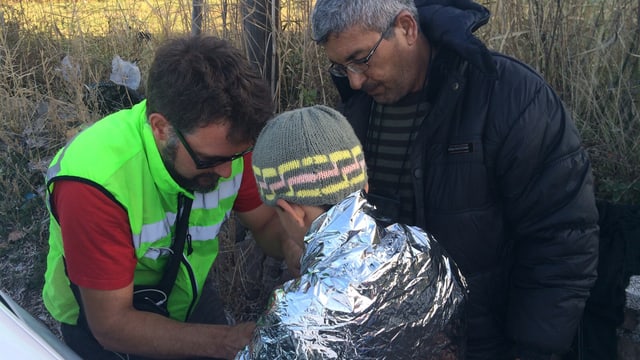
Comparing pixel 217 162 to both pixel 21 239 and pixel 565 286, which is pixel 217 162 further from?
pixel 21 239

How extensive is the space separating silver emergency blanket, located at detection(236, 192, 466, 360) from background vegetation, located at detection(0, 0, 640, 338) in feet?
5.89

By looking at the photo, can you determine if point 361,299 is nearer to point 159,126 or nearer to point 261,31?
point 159,126

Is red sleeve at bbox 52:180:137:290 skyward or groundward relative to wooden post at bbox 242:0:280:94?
groundward

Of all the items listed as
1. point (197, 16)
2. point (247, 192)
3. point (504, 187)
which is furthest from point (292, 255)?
point (197, 16)

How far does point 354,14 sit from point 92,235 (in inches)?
43.2

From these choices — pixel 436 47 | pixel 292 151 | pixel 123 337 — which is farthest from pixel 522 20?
pixel 123 337

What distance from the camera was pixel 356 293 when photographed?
137cm

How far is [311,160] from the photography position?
152cm

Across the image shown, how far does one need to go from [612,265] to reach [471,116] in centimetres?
82

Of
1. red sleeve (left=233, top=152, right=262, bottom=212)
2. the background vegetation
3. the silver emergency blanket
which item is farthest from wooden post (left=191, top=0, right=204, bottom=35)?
the silver emergency blanket

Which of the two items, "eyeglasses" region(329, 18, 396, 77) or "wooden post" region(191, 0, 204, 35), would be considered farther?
"wooden post" region(191, 0, 204, 35)

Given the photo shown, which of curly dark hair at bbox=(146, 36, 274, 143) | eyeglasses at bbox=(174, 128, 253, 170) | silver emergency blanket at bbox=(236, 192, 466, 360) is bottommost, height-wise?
silver emergency blanket at bbox=(236, 192, 466, 360)

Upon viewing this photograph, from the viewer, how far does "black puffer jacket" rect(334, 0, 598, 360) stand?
6.65ft

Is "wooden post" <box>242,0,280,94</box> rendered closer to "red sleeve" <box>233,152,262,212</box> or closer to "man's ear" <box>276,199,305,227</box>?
"red sleeve" <box>233,152,262,212</box>
